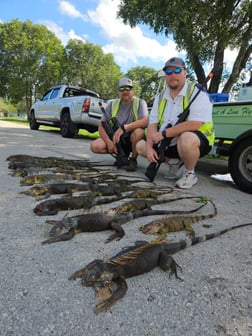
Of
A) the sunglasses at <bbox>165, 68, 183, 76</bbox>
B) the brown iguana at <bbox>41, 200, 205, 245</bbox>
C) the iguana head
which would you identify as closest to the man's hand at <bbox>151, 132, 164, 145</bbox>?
the sunglasses at <bbox>165, 68, 183, 76</bbox>

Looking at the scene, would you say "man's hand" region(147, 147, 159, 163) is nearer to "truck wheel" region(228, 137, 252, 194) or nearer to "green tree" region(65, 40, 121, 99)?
"truck wheel" region(228, 137, 252, 194)

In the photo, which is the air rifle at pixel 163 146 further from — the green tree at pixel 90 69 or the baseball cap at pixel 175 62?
the green tree at pixel 90 69

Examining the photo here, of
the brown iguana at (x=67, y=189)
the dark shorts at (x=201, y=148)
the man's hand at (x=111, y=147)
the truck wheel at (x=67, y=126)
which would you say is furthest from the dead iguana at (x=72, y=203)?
the truck wheel at (x=67, y=126)

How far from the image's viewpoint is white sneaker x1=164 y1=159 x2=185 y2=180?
5072 mm

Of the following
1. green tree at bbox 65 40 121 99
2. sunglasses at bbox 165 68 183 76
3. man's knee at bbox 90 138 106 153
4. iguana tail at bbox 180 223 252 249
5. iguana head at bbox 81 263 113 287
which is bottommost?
iguana head at bbox 81 263 113 287

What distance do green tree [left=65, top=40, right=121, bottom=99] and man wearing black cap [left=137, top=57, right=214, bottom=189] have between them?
43.3 m

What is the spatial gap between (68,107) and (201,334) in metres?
10.9

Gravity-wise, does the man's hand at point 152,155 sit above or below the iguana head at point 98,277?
above

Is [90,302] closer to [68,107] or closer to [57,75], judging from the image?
[68,107]

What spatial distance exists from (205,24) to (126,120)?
774 centimetres

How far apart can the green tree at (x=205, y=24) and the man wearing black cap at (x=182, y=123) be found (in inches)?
288

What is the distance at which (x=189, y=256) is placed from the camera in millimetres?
2213

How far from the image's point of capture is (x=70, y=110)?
36.9ft

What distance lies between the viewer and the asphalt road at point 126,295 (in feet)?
4.75
